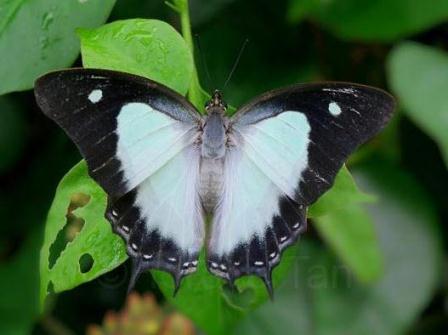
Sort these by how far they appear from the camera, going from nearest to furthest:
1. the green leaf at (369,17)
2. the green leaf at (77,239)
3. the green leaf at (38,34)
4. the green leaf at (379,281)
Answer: the green leaf at (77,239)
the green leaf at (38,34)
the green leaf at (369,17)
the green leaf at (379,281)

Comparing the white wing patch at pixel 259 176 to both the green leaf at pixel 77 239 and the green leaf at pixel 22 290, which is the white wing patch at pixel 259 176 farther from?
the green leaf at pixel 22 290

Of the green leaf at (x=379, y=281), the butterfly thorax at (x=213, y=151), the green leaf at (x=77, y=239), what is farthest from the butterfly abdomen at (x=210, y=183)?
the green leaf at (x=379, y=281)

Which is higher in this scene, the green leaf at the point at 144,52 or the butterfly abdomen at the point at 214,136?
the green leaf at the point at 144,52

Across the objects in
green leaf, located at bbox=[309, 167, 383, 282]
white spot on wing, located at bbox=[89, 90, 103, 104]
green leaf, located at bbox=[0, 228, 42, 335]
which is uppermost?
white spot on wing, located at bbox=[89, 90, 103, 104]

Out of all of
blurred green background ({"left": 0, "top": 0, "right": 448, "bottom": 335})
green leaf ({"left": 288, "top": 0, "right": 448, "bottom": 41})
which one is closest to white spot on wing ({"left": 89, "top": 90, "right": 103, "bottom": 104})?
blurred green background ({"left": 0, "top": 0, "right": 448, "bottom": 335})

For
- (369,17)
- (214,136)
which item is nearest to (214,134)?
(214,136)

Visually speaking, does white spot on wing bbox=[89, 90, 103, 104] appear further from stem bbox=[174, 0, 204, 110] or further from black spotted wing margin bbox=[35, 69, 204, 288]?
stem bbox=[174, 0, 204, 110]

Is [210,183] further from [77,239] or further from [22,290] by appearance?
[22,290]
